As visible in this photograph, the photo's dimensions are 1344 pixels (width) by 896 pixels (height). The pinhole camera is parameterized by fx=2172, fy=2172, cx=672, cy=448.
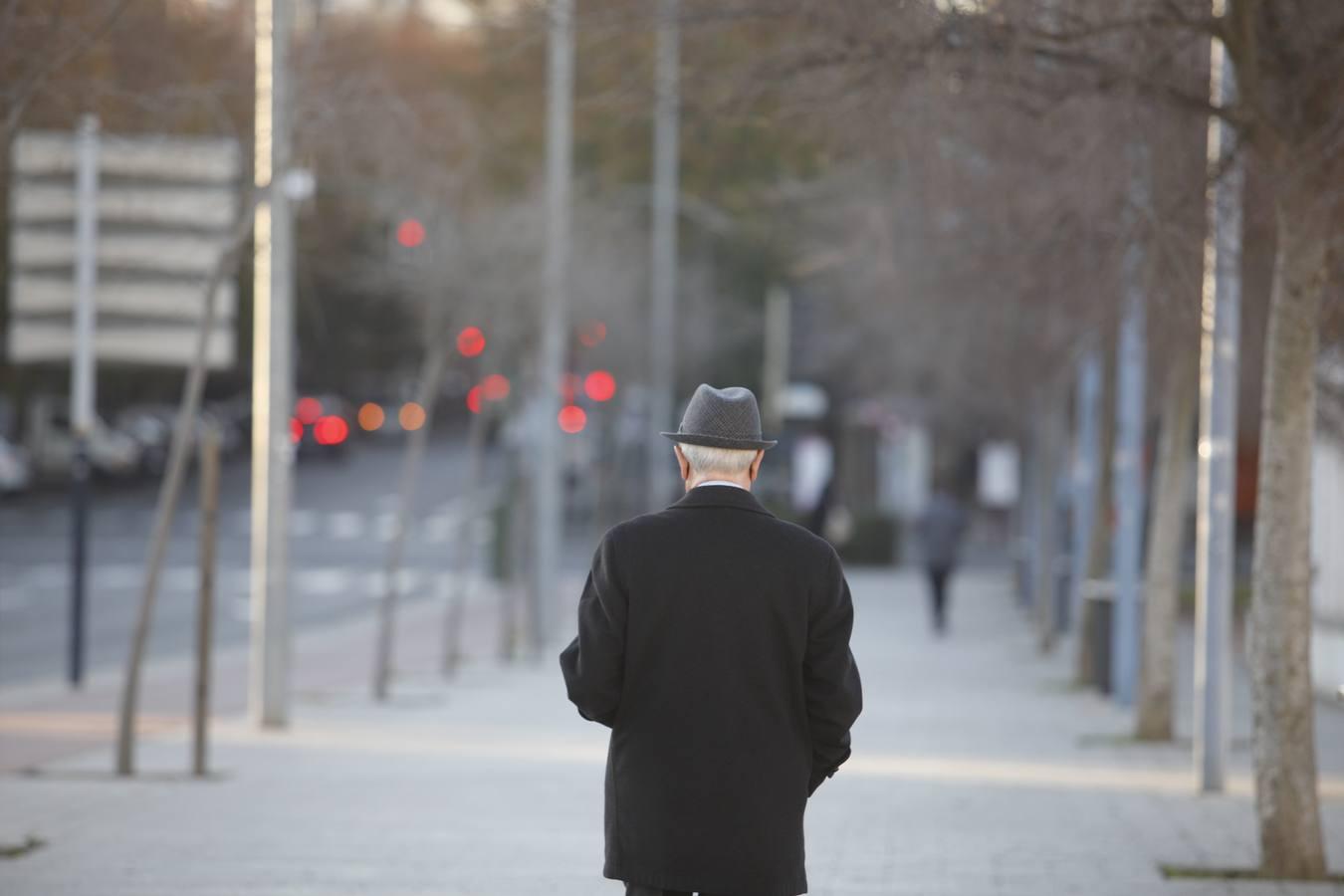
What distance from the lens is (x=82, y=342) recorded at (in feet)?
58.5

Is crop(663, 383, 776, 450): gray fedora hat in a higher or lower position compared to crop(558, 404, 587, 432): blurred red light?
higher

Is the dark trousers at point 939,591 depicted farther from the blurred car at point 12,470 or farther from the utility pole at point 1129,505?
the blurred car at point 12,470

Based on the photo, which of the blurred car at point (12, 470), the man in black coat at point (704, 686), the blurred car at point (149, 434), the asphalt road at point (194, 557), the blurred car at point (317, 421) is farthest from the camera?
the blurred car at point (149, 434)

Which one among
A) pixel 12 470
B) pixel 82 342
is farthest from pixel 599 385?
pixel 12 470

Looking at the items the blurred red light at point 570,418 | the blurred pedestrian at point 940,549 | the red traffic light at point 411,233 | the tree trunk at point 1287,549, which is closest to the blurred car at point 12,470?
the blurred red light at point 570,418

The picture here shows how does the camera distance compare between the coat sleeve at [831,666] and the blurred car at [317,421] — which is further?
the blurred car at [317,421]

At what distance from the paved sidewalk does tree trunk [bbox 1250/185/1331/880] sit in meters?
0.44

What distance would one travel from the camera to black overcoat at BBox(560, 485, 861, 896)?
17.0 ft

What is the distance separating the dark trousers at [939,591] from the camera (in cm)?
2728

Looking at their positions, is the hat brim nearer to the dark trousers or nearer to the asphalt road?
the asphalt road

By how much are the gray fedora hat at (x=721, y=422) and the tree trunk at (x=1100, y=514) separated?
46.2 ft

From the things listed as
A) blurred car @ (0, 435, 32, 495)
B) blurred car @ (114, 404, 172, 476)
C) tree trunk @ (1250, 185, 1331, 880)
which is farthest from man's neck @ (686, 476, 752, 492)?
blurred car @ (114, 404, 172, 476)

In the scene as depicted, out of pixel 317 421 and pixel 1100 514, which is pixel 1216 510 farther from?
pixel 317 421

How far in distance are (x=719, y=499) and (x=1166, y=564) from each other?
10.2 m
